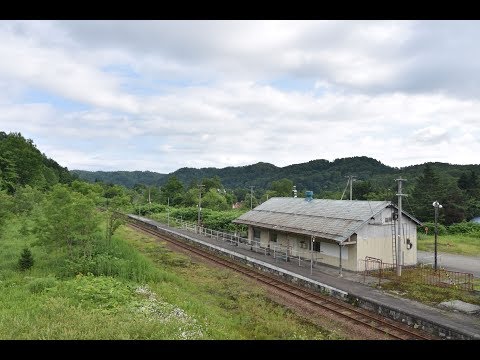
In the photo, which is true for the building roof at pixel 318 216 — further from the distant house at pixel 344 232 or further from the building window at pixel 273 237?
the building window at pixel 273 237

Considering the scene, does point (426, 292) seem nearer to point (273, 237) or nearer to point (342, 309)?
point (342, 309)

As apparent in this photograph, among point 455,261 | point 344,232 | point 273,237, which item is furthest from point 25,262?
point 455,261

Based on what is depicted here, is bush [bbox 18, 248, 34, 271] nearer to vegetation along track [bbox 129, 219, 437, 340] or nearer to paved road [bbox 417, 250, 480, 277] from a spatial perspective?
vegetation along track [bbox 129, 219, 437, 340]

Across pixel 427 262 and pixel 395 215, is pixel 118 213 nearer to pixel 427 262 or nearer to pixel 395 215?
pixel 395 215

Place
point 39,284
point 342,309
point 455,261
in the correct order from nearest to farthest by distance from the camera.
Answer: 1. point 39,284
2. point 342,309
3. point 455,261

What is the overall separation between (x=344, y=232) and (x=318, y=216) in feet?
13.8

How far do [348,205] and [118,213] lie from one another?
1479 centimetres

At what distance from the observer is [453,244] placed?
111 ft

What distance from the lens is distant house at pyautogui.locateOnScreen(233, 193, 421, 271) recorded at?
2195cm

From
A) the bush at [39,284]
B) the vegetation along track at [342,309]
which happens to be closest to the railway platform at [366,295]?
the vegetation along track at [342,309]

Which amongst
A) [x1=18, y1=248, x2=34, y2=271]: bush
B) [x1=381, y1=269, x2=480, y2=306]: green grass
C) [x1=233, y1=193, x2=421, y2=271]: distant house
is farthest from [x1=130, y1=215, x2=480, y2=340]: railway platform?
[x1=18, y1=248, x2=34, y2=271]: bush

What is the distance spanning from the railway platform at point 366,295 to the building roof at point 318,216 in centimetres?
205

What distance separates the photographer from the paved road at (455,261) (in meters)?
23.4
